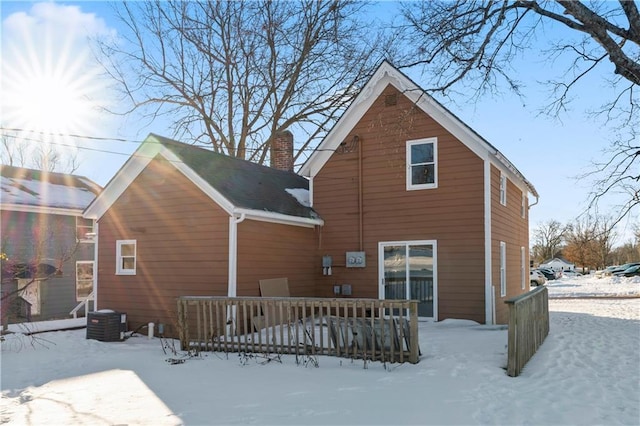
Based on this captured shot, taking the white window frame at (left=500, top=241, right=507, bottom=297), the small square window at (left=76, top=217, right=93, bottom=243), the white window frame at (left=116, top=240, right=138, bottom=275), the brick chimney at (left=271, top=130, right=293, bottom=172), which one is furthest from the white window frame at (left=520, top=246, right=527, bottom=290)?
the small square window at (left=76, top=217, right=93, bottom=243)

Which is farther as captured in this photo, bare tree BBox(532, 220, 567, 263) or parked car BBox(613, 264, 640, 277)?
bare tree BBox(532, 220, 567, 263)

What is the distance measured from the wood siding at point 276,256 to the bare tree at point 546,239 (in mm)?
64509

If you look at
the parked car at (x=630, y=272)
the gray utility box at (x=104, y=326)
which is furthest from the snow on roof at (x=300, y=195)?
the parked car at (x=630, y=272)

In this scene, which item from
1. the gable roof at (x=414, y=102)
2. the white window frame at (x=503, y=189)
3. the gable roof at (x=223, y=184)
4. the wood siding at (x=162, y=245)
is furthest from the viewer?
the white window frame at (x=503, y=189)

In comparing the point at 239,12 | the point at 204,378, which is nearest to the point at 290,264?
the point at 204,378

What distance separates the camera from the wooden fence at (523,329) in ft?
22.2

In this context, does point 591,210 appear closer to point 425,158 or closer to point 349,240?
point 425,158

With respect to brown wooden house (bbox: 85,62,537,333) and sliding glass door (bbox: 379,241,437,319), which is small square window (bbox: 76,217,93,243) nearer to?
brown wooden house (bbox: 85,62,537,333)

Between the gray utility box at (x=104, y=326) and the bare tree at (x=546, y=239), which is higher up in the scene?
the bare tree at (x=546, y=239)

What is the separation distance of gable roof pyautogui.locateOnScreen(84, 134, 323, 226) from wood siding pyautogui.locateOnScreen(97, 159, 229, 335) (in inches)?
9.2

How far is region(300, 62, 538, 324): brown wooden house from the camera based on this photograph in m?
12.0

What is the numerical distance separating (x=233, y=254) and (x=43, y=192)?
13081 mm

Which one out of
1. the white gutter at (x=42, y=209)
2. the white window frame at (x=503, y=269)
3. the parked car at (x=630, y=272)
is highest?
the white gutter at (x=42, y=209)

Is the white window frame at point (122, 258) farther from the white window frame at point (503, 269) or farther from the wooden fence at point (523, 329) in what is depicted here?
the white window frame at point (503, 269)
